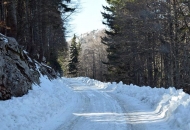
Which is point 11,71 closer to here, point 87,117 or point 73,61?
point 87,117

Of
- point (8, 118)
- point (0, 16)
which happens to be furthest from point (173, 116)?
point (0, 16)

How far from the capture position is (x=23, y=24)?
1936cm

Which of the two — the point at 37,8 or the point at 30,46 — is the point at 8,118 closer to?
the point at 30,46

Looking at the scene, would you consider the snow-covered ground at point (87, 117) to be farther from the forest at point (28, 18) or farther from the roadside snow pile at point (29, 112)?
the forest at point (28, 18)

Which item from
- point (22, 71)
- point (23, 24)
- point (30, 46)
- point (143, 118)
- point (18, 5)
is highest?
point (18, 5)

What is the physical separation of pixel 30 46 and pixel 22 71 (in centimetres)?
771

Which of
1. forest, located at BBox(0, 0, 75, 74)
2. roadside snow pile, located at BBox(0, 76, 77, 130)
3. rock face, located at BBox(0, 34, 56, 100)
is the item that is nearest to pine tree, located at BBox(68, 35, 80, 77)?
forest, located at BBox(0, 0, 75, 74)

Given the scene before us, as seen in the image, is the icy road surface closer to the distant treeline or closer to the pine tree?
the distant treeline

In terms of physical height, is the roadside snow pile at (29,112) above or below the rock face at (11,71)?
below

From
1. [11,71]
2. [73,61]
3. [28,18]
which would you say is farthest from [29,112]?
[73,61]

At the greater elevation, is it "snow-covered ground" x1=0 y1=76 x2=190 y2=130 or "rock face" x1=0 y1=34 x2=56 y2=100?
"rock face" x1=0 y1=34 x2=56 y2=100

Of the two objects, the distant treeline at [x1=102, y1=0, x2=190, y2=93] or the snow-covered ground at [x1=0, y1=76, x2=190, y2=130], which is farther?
the distant treeline at [x1=102, y1=0, x2=190, y2=93]

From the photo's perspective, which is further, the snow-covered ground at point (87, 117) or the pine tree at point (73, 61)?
the pine tree at point (73, 61)

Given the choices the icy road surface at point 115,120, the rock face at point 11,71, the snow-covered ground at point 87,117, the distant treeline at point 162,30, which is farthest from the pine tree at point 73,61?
the icy road surface at point 115,120
